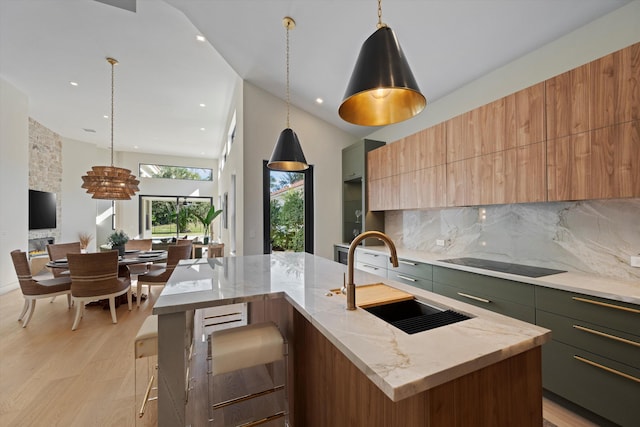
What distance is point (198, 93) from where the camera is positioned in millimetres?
5012

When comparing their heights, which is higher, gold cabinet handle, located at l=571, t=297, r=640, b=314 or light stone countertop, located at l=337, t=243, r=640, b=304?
light stone countertop, located at l=337, t=243, r=640, b=304

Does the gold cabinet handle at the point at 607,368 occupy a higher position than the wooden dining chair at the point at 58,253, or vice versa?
the wooden dining chair at the point at 58,253

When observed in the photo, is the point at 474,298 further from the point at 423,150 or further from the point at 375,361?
the point at 375,361

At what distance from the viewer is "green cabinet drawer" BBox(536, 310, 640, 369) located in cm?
144

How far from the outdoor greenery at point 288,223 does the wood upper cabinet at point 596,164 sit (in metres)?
3.29

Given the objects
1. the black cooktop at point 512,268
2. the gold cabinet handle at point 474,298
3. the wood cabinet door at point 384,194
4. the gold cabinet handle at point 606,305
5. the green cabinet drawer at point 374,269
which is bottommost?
the green cabinet drawer at point 374,269

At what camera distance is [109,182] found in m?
3.89

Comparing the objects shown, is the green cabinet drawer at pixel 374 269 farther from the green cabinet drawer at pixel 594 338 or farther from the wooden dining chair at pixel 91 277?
the wooden dining chair at pixel 91 277

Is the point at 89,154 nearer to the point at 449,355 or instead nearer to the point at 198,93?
the point at 198,93

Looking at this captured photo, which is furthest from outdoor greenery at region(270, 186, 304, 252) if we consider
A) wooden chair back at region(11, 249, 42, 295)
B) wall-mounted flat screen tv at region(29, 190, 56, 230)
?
wall-mounted flat screen tv at region(29, 190, 56, 230)

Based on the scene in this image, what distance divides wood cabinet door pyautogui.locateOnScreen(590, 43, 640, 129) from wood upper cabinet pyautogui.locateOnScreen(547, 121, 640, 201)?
2.5 inches

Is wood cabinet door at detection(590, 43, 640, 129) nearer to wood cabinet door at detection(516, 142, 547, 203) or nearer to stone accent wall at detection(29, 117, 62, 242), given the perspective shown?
wood cabinet door at detection(516, 142, 547, 203)

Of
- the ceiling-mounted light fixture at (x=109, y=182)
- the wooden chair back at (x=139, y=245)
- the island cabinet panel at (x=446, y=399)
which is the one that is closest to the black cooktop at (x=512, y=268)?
the island cabinet panel at (x=446, y=399)

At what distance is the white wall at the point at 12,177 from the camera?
461 centimetres
